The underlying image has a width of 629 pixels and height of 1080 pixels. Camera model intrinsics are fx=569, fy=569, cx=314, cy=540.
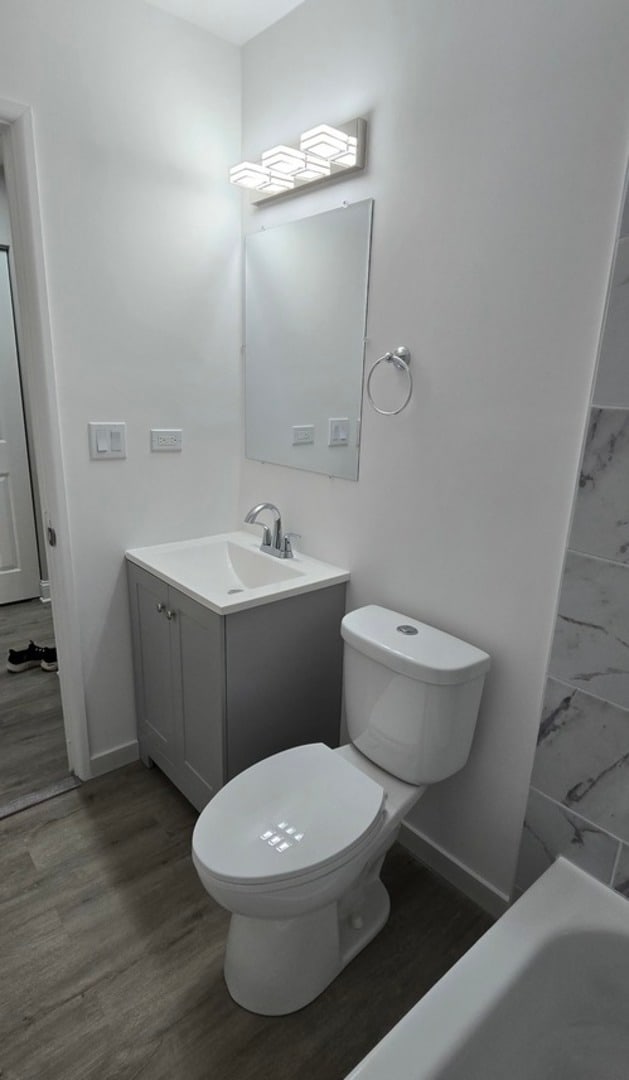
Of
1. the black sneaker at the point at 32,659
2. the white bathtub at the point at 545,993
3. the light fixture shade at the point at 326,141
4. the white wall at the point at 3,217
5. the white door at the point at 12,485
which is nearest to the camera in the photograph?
the white bathtub at the point at 545,993

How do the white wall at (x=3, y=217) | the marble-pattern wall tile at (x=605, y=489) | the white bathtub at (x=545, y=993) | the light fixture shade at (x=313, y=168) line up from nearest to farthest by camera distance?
the white bathtub at (x=545, y=993), the marble-pattern wall tile at (x=605, y=489), the light fixture shade at (x=313, y=168), the white wall at (x=3, y=217)

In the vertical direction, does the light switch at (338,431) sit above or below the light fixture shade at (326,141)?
below

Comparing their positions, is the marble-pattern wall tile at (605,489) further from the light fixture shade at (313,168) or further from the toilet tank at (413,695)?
the light fixture shade at (313,168)

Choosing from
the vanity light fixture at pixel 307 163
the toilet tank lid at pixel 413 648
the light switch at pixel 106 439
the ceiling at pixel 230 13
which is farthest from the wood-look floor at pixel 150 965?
the ceiling at pixel 230 13

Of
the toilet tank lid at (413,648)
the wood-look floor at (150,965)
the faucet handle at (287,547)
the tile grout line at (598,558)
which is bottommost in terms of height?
the wood-look floor at (150,965)

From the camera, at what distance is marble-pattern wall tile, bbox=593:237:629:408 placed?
108cm

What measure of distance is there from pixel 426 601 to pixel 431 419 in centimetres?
51

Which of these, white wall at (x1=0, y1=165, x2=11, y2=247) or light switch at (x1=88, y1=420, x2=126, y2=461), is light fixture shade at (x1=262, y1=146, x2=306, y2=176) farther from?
white wall at (x1=0, y1=165, x2=11, y2=247)

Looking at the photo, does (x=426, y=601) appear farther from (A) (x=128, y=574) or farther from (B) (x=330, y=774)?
(A) (x=128, y=574)

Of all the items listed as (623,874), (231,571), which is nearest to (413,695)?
(623,874)

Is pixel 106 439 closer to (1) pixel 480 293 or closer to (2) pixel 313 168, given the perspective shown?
(2) pixel 313 168

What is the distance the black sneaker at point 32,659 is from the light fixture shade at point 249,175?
2.18 metres

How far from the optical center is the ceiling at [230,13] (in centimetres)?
169

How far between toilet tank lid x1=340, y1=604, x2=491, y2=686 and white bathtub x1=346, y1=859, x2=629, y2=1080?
484 mm
